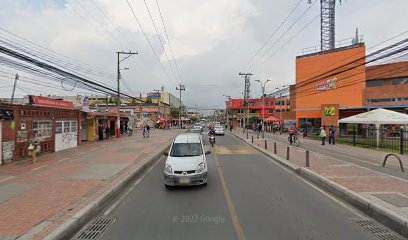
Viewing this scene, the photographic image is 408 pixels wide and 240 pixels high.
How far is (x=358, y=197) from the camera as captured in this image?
259 inches

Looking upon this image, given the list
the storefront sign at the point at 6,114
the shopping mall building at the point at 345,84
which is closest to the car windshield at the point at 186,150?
the storefront sign at the point at 6,114

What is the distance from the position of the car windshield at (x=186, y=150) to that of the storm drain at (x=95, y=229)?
12.2 feet

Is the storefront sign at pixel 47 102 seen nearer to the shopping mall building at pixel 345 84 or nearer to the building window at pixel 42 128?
the building window at pixel 42 128

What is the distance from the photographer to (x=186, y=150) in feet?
30.7

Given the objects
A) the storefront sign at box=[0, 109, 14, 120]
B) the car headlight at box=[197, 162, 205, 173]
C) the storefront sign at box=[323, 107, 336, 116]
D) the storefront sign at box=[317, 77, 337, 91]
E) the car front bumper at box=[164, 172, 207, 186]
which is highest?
the storefront sign at box=[317, 77, 337, 91]

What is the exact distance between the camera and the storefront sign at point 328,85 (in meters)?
37.0

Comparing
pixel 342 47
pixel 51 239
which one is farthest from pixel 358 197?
pixel 342 47

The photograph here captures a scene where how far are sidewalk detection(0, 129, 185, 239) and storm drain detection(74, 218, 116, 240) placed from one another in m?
0.49

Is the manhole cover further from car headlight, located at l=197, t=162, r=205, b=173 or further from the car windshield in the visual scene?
the car windshield

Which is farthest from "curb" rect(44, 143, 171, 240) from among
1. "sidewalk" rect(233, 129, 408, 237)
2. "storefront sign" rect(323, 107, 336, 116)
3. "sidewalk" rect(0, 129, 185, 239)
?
"storefront sign" rect(323, 107, 336, 116)

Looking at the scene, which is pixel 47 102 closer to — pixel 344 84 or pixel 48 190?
pixel 48 190

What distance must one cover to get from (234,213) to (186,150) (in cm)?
388

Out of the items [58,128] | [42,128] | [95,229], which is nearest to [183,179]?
[95,229]

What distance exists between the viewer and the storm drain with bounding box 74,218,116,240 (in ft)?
16.2
